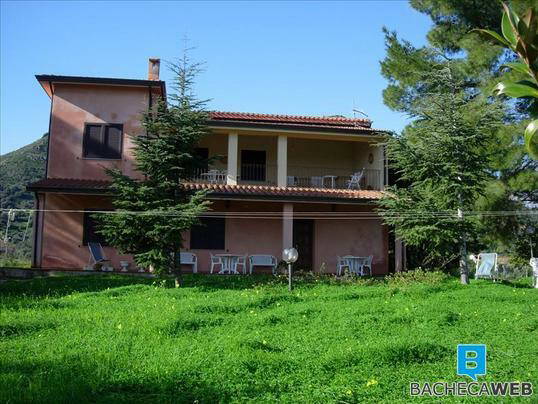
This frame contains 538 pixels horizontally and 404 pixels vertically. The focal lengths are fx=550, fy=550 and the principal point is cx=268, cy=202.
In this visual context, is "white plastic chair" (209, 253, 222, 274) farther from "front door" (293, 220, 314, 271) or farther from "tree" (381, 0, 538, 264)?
"tree" (381, 0, 538, 264)

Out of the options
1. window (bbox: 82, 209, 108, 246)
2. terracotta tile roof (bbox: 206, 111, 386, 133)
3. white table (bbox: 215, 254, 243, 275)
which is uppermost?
terracotta tile roof (bbox: 206, 111, 386, 133)

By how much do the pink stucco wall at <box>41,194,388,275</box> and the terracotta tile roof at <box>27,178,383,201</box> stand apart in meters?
0.74

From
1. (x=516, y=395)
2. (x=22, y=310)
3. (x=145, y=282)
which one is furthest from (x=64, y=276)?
(x=516, y=395)

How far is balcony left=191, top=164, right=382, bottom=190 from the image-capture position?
1972cm

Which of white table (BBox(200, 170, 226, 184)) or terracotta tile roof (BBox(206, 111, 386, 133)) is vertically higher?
terracotta tile roof (BBox(206, 111, 386, 133))

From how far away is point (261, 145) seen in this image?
21.2 meters

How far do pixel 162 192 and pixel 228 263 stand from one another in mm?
5019

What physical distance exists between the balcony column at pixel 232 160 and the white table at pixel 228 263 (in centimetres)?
253

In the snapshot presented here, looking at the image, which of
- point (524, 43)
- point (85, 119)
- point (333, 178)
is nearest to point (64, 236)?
point (85, 119)

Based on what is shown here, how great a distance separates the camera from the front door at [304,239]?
787 inches

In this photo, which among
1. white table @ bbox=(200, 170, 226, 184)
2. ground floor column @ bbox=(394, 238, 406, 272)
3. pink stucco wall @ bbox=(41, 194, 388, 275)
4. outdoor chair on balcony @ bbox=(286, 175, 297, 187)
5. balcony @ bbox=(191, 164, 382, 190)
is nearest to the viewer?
pink stucco wall @ bbox=(41, 194, 388, 275)

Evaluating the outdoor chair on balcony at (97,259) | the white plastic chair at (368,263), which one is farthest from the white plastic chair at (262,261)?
the outdoor chair on balcony at (97,259)

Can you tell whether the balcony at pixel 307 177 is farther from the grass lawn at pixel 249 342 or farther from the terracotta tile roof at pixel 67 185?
the grass lawn at pixel 249 342

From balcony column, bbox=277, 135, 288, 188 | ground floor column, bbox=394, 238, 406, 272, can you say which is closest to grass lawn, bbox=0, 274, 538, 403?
ground floor column, bbox=394, 238, 406, 272
